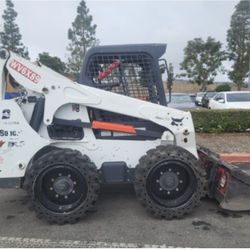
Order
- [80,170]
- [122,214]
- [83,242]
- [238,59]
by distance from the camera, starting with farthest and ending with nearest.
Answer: [238,59] < [122,214] < [80,170] < [83,242]

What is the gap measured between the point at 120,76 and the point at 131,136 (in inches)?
33.4

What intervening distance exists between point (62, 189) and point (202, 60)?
36691mm

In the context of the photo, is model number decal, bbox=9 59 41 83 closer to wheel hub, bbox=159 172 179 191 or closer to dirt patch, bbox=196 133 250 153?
wheel hub, bbox=159 172 179 191

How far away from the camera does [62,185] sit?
4.22 m

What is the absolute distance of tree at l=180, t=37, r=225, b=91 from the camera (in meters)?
37.9

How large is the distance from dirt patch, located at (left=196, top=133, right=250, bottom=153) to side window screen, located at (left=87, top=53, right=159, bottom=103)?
3.85 meters

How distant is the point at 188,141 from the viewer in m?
4.57

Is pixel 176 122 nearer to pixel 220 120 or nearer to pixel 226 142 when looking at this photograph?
pixel 226 142

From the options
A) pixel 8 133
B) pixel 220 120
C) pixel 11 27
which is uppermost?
pixel 11 27

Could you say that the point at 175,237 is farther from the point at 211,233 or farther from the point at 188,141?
the point at 188,141

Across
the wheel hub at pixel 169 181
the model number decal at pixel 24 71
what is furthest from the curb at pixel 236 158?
the model number decal at pixel 24 71

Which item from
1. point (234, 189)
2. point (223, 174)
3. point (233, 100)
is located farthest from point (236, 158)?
point (233, 100)

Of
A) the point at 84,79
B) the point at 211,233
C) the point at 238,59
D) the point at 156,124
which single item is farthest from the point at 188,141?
the point at 238,59

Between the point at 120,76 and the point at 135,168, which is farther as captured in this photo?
the point at 120,76
